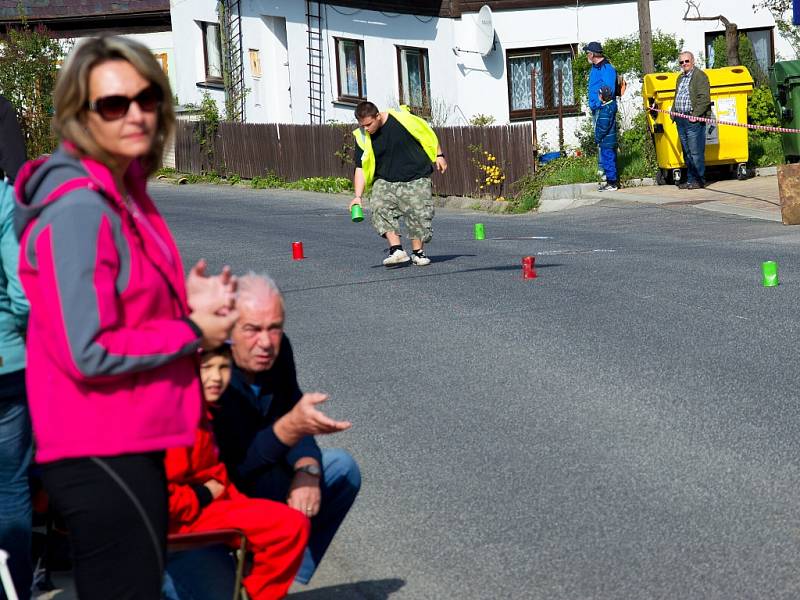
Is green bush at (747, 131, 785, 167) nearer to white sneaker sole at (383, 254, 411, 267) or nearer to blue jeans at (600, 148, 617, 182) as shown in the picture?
blue jeans at (600, 148, 617, 182)

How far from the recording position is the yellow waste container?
21.2m

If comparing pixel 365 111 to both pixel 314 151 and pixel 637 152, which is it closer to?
pixel 637 152

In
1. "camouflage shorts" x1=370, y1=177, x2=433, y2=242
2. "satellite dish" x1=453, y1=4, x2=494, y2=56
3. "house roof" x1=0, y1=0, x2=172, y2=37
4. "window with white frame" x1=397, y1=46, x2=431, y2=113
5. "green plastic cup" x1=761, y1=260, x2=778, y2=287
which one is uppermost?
"house roof" x1=0, y1=0, x2=172, y2=37

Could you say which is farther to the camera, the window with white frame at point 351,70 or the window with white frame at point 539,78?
the window with white frame at point 351,70

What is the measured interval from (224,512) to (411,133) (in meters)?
10.5

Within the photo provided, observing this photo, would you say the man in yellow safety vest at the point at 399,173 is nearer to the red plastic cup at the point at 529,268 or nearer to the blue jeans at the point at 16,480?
the red plastic cup at the point at 529,268

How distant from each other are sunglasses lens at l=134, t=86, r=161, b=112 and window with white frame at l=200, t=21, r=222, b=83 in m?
33.8

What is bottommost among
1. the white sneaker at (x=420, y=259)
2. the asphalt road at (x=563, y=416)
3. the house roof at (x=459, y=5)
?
the asphalt road at (x=563, y=416)

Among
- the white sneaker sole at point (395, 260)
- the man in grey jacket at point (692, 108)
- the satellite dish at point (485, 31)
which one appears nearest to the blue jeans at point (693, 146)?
the man in grey jacket at point (692, 108)

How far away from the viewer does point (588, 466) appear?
258 inches

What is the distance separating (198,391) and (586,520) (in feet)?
9.35

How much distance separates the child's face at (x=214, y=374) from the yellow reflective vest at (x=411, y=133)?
10233 millimetres

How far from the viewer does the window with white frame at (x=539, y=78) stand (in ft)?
89.1

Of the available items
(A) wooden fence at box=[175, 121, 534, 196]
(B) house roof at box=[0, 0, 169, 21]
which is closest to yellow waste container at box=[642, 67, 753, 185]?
(A) wooden fence at box=[175, 121, 534, 196]
